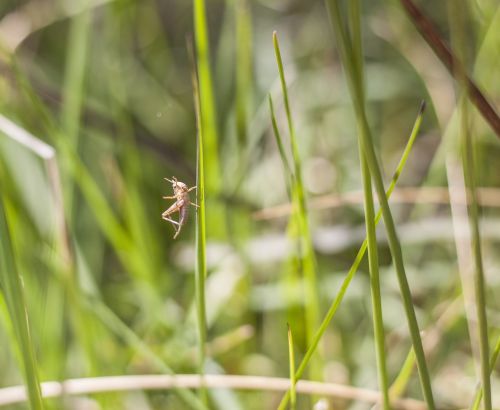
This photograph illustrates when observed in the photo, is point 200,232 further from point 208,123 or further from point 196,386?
point 208,123

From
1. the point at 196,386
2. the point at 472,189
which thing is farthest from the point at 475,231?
the point at 196,386

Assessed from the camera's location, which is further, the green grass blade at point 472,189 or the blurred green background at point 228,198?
the blurred green background at point 228,198

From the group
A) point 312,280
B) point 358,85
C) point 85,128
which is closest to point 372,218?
point 358,85

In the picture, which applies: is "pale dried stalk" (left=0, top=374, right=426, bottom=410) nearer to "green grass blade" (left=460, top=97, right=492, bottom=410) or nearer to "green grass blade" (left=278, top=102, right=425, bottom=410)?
"green grass blade" (left=278, top=102, right=425, bottom=410)

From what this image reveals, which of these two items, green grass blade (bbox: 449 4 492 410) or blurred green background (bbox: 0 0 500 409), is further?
blurred green background (bbox: 0 0 500 409)

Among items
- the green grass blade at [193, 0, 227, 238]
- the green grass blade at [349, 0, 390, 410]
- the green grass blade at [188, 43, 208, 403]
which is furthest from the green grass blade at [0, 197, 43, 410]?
the green grass blade at [193, 0, 227, 238]

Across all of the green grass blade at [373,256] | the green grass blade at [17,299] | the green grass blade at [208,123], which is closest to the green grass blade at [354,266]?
the green grass blade at [373,256]

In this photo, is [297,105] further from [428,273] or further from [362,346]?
[362,346]

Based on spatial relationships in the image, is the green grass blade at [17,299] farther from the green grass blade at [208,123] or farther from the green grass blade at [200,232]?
the green grass blade at [208,123]
